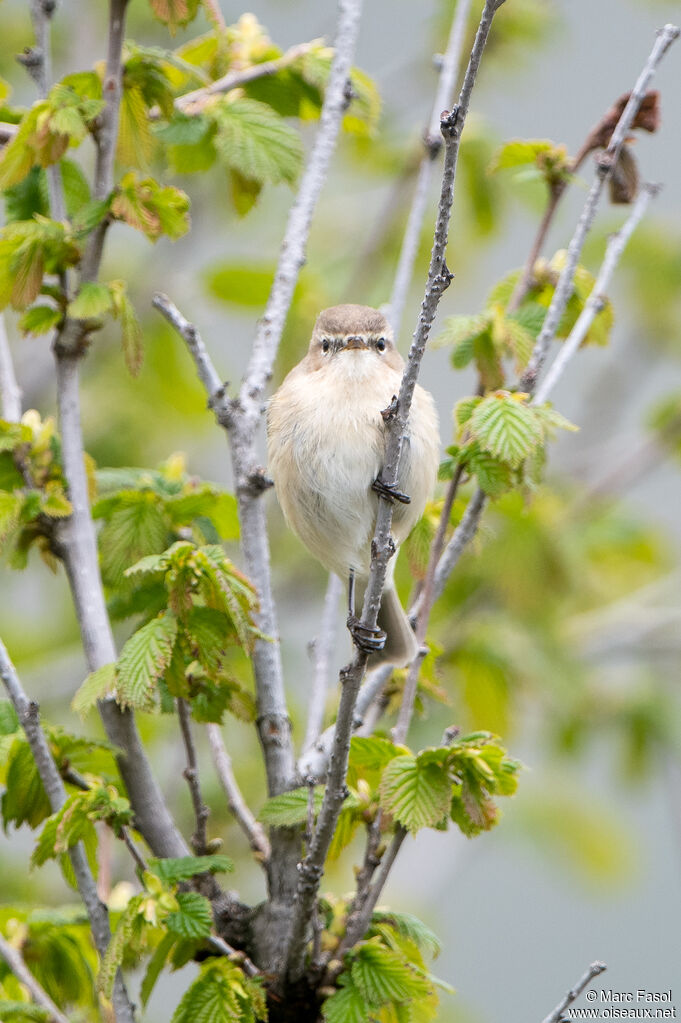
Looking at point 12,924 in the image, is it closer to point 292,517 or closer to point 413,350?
point 292,517

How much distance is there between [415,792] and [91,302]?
55.3 inches

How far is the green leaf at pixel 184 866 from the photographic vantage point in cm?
252

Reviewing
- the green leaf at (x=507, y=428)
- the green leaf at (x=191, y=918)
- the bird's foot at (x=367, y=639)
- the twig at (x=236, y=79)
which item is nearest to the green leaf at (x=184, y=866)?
the green leaf at (x=191, y=918)

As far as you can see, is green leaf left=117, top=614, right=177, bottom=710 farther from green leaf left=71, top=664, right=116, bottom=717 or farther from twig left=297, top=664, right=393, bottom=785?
twig left=297, top=664, right=393, bottom=785

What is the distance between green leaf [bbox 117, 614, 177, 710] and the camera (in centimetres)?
240

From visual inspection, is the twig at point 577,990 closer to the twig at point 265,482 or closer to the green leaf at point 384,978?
the green leaf at point 384,978

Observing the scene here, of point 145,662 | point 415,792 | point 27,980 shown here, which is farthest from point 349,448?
point 27,980

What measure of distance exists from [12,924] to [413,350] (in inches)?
70.1

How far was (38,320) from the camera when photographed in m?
2.96

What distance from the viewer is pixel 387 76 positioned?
18.8ft

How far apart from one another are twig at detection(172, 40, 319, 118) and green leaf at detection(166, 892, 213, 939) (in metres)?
2.07

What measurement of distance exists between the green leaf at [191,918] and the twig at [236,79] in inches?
81.6

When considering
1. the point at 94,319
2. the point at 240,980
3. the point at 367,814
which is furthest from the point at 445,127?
the point at 240,980

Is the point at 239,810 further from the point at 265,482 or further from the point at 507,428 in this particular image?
the point at 507,428
